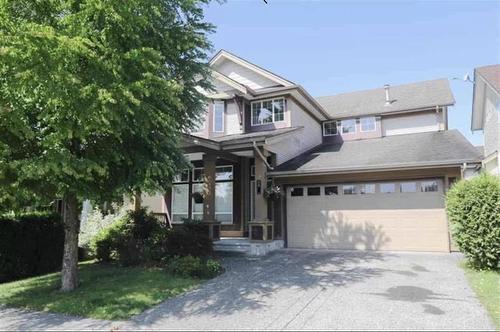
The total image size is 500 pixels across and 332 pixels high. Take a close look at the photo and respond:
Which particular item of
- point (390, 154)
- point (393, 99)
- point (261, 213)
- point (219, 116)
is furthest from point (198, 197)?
point (393, 99)

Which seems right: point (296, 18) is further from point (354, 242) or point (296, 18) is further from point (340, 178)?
point (354, 242)

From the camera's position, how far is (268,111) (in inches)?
702

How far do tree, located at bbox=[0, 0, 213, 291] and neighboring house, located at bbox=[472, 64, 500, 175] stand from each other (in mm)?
10851

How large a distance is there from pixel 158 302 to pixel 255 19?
23.5ft

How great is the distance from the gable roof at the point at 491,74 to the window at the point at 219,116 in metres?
10.8

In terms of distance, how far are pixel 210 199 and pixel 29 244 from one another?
19.2ft

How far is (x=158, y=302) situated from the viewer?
7.46m

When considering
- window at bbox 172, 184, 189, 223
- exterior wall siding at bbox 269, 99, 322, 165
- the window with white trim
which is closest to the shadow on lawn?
exterior wall siding at bbox 269, 99, 322, 165

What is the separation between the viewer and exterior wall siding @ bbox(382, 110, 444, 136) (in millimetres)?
18938


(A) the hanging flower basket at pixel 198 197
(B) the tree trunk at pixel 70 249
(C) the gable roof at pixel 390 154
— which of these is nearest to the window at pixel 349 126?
(C) the gable roof at pixel 390 154

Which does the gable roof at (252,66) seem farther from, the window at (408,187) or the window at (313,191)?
the window at (408,187)

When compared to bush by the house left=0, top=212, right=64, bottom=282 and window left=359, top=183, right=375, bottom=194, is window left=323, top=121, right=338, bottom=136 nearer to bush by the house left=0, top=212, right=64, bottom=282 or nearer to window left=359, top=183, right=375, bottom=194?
window left=359, top=183, right=375, bottom=194

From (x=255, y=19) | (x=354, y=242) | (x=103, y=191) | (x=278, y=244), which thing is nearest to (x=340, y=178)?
(x=354, y=242)

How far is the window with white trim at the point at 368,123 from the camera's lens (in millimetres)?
20141
